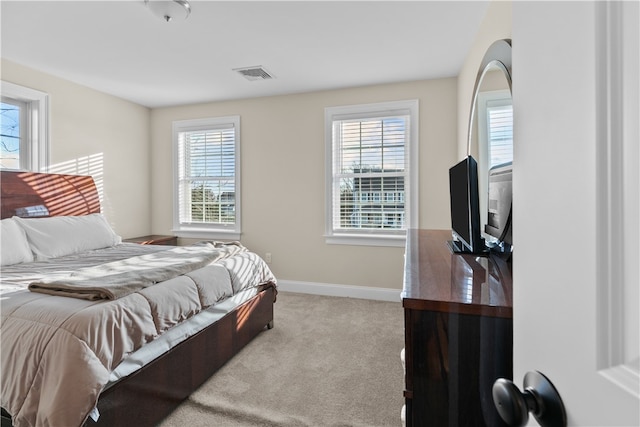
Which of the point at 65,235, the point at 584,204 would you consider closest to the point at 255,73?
the point at 65,235

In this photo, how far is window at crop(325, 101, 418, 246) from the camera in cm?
368

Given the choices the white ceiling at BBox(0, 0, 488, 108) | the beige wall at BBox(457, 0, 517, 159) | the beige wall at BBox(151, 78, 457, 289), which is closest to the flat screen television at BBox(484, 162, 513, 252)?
the beige wall at BBox(457, 0, 517, 159)

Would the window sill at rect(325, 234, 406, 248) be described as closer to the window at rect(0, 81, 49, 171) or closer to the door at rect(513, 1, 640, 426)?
the window at rect(0, 81, 49, 171)

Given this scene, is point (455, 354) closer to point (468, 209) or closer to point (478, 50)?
point (468, 209)

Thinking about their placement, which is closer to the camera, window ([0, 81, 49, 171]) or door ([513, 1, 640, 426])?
door ([513, 1, 640, 426])

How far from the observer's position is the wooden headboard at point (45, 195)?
2920mm

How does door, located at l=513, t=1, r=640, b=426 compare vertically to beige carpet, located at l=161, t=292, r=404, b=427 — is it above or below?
above

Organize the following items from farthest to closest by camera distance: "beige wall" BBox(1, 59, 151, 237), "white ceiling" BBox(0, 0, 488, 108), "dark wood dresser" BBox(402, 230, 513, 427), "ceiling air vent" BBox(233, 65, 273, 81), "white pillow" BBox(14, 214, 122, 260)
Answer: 1. "beige wall" BBox(1, 59, 151, 237)
2. "ceiling air vent" BBox(233, 65, 273, 81)
3. "white pillow" BBox(14, 214, 122, 260)
4. "white ceiling" BBox(0, 0, 488, 108)
5. "dark wood dresser" BBox(402, 230, 513, 427)

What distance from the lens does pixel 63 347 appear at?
129cm

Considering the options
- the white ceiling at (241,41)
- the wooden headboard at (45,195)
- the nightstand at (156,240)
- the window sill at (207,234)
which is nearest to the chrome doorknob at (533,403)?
the white ceiling at (241,41)

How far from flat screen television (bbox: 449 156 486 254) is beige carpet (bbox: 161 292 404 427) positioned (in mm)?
1011

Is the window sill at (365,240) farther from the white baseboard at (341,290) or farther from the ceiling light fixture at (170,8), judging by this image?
the ceiling light fixture at (170,8)

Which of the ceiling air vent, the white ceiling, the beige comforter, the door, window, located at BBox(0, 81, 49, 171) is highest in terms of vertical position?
the ceiling air vent

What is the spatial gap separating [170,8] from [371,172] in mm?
2487
